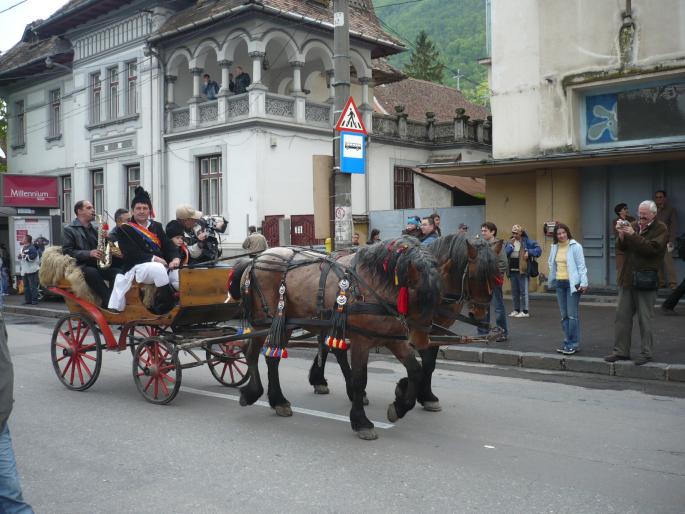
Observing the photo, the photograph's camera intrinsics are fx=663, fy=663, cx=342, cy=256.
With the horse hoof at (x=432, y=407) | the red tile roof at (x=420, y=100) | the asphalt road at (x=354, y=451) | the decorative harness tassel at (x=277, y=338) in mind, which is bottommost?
the asphalt road at (x=354, y=451)

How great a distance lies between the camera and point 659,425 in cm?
626

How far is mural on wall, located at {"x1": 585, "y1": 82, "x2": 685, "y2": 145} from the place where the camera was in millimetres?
14070

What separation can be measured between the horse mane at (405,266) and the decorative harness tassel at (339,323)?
38cm

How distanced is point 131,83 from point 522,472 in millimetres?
24755

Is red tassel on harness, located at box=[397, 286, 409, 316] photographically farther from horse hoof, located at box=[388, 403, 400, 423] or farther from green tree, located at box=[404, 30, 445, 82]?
green tree, located at box=[404, 30, 445, 82]

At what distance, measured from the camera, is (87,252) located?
807 cm

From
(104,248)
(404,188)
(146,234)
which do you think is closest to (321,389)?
(146,234)

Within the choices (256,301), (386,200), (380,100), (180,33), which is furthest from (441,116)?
(256,301)

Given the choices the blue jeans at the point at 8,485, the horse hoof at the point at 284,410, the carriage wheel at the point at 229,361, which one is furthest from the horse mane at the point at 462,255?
the blue jeans at the point at 8,485

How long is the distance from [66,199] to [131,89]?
→ 23.3ft

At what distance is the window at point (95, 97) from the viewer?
2766cm

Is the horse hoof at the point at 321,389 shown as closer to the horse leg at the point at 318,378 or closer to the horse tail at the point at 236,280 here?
the horse leg at the point at 318,378

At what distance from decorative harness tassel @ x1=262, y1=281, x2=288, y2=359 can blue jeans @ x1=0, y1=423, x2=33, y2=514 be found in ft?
11.0

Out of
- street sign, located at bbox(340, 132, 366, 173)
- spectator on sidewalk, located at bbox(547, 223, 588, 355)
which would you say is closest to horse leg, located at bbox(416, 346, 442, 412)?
spectator on sidewalk, located at bbox(547, 223, 588, 355)
